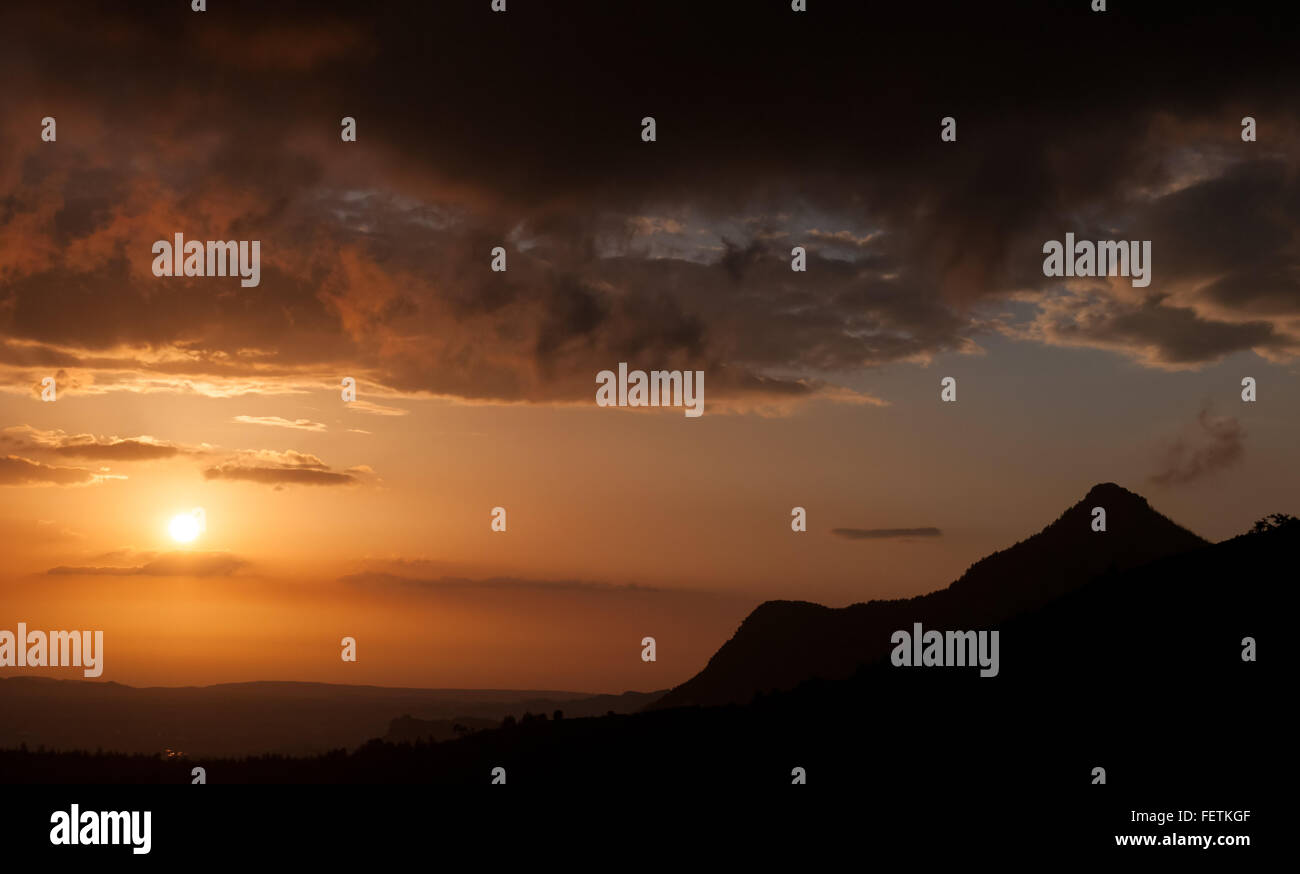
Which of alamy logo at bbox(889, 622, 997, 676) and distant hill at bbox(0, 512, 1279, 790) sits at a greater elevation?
alamy logo at bbox(889, 622, 997, 676)

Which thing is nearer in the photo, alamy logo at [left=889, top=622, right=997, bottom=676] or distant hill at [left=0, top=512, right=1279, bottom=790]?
distant hill at [left=0, top=512, right=1279, bottom=790]
